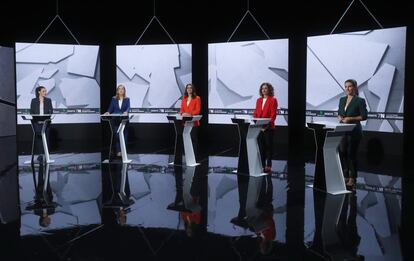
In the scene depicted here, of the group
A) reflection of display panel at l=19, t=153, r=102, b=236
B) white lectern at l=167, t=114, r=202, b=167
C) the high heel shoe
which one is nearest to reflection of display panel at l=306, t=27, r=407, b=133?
the high heel shoe

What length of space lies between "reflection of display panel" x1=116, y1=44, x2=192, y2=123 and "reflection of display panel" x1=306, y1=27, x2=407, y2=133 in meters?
3.04

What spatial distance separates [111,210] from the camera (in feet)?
13.4

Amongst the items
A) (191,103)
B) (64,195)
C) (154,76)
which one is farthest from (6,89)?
(64,195)

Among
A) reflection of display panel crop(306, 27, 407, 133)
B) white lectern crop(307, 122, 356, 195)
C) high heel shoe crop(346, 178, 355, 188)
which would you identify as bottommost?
high heel shoe crop(346, 178, 355, 188)

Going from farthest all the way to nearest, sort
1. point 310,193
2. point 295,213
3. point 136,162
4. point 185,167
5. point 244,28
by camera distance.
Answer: point 244,28, point 136,162, point 185,167, point 310,193, point 295,213

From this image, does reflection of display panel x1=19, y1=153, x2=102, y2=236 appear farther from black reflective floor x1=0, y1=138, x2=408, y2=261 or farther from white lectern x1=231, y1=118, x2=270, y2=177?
white lectern x1=231, y1=118, x2=270, y2=177

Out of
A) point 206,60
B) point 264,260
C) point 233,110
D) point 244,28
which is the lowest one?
point 264,260

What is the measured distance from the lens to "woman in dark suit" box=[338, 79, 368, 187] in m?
5.04

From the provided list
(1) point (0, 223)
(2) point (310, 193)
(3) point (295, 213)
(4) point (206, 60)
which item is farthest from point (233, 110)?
(1) point (0, 223)

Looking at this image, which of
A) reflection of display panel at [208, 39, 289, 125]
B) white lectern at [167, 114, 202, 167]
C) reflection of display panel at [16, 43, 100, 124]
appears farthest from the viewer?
reflection of display panel at [16, 43, 100, 124]

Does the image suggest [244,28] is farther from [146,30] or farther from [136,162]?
[136,162]

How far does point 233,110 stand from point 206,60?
4.50ft

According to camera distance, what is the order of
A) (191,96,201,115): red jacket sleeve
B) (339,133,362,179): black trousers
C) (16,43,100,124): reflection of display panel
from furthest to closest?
(16,43,100,124): reflection of display panel < (191,96,201,115): red jacket sleeve < (339,133,362,179): black trousers

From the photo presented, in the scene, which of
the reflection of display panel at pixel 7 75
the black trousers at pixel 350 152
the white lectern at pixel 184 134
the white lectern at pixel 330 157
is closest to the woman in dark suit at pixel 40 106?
the white lectern at pixel 184 134
